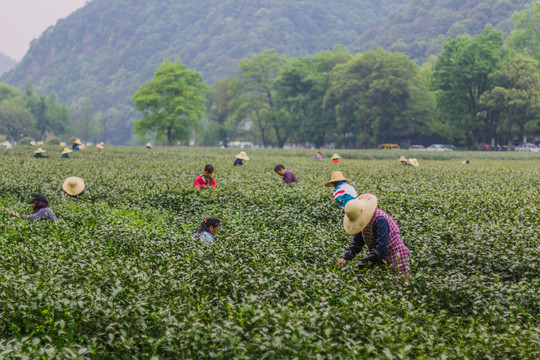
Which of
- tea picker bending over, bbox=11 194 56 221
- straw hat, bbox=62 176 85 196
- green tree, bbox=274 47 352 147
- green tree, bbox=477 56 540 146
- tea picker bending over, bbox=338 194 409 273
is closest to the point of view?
tea picker bending over, bbox=338 194 409 273

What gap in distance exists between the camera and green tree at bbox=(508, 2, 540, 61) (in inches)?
2238

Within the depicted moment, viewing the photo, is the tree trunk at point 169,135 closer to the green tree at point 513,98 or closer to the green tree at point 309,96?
the green tree at point 309,96

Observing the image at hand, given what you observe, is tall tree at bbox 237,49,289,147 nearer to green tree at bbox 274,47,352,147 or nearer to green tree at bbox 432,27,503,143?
green tree at bbox 274,47,352,147

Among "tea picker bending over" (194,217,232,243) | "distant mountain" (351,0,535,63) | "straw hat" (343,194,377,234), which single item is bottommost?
"tea picker bending over" (194,217,232,243)

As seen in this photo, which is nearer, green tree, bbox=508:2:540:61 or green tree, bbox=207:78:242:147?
green tree, bbox=508:2:540:61

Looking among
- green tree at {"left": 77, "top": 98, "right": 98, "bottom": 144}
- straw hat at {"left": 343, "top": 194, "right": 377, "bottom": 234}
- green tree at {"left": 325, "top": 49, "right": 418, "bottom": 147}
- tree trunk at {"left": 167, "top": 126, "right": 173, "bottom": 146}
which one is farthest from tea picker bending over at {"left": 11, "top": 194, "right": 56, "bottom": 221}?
green tree at {"left": 77, "top": 98, "right": 98, "bottom": 144}

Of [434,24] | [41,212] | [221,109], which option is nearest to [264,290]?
[41,212]

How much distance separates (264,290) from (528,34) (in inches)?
2638

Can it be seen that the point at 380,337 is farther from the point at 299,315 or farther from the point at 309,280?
the point at 309,280

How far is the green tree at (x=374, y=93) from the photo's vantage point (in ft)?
169

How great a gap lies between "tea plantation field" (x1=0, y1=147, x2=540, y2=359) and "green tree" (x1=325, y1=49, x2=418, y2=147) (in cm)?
4429

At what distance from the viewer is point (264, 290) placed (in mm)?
4496

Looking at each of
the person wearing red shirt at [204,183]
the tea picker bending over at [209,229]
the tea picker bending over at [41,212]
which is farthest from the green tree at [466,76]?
the tea picker bending over at [41,212]

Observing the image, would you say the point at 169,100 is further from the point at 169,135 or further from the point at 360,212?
the point at 360,212
